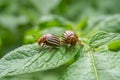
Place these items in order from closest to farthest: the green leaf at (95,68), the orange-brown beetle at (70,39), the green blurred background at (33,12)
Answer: the green leaf at (95,68)
the orange-brown beetle at (70,39)
the green blurred background at (33,12)

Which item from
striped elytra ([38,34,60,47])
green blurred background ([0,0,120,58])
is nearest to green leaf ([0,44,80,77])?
striped elytra ([38,34,60,47])

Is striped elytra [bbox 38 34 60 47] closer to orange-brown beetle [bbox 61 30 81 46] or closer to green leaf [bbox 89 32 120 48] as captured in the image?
orange-brown beetle [bbox 61 30 81 46]

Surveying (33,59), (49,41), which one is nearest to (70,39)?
(49,41)

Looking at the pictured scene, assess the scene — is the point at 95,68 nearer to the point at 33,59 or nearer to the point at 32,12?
the point at 33,59

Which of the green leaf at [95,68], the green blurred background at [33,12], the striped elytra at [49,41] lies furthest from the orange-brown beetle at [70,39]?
the green blurred background at [33,12]

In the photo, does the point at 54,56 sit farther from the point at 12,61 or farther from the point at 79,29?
the point at 79,29

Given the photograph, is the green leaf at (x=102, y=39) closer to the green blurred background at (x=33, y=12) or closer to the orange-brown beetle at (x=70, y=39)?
the orange-brown beetle at (x=70, y=39)
